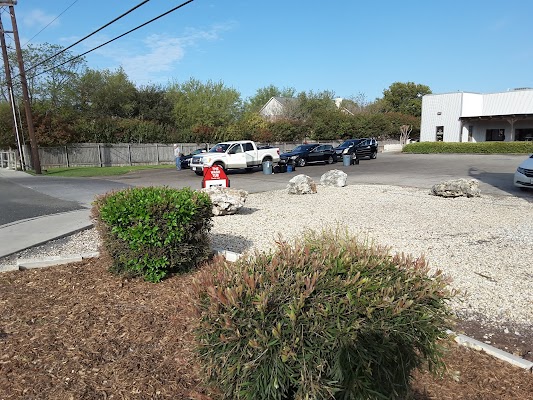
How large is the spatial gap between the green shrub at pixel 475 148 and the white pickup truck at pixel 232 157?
24.4 metres

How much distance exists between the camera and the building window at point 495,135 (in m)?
45.0

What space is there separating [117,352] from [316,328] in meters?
2.02

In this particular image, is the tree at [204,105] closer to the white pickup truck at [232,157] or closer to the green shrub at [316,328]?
the white pickup truck at [232,157]

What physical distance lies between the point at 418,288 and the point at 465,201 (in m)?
11.0

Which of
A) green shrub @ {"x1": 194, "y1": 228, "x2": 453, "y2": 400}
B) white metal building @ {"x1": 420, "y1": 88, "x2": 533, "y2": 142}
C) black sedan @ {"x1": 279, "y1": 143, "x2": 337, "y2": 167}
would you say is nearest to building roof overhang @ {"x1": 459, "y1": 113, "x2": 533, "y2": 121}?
white metal building @ {"x1": 420, "y1": 88, "x2": 533, "y2": 142}

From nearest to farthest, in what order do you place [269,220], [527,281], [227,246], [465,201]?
1. [527,281]
2. [227,246]
3. [269,220]
4. [465,201]

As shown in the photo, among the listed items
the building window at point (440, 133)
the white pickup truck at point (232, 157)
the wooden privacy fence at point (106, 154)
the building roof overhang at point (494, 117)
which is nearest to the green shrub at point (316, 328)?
the white pickup truck at point (232, 157)

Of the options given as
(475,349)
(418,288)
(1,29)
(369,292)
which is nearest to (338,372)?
(369,292)

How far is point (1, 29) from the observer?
86.2 feet

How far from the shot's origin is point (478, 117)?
4266 cm

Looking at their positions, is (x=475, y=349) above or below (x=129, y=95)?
below

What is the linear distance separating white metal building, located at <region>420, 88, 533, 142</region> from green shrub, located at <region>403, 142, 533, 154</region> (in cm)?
492

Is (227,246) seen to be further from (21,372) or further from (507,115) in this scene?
(507,115)

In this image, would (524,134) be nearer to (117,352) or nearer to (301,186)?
(301,186)
